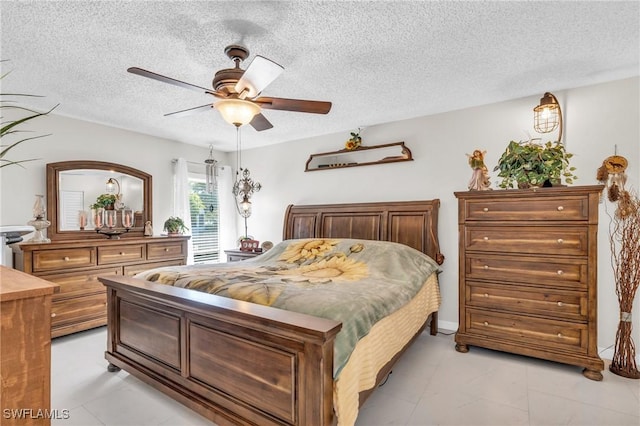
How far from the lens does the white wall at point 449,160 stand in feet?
9.21

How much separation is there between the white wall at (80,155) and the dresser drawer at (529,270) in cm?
414

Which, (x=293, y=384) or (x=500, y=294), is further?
(x=500, y=294)

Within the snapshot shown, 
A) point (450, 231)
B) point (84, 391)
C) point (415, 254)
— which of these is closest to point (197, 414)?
point (84, 391)

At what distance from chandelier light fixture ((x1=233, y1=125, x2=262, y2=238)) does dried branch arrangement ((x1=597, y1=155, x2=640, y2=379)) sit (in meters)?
3.87

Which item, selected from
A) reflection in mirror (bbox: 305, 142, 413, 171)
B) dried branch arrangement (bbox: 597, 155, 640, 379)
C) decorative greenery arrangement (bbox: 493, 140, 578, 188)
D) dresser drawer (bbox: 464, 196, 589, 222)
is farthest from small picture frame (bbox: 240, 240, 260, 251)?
dried branch arrangement (bbox: 597, 155, 640, 379)

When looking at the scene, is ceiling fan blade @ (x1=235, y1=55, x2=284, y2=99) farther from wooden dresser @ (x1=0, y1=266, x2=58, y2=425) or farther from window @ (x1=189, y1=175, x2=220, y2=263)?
window @ (x1=189, y1=175, x2=220, y2=263)

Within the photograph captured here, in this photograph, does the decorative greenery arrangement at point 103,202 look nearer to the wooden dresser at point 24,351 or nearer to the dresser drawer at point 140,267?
the dresser drawer at point 140,267

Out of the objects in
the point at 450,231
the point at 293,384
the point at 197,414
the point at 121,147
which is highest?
the point at 121,147

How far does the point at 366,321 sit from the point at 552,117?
2.71 m

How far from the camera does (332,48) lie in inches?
89.0

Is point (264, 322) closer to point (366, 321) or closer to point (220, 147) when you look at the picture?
point (366, 321)

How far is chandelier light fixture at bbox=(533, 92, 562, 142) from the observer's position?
292 cm

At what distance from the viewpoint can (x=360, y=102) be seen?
330 centimetres

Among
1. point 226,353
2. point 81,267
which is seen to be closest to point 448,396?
point 226,353
